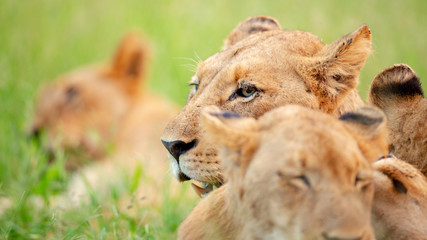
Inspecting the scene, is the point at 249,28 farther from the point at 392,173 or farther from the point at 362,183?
the point at 362,183

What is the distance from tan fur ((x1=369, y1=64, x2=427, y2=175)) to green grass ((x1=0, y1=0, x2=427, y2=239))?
41 cm

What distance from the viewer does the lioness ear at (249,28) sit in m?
3.59

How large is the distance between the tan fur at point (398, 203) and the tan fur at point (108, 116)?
310 centimetres

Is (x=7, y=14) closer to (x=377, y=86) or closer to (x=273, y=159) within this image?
(x=377, y=86)

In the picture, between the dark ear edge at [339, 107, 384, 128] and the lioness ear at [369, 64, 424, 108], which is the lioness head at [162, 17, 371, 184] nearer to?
the lioness ear at [369, 64, 424, 108]

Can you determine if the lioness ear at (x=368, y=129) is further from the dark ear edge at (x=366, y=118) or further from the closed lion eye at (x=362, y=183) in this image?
the closed lion eye at (x=362, y=183)

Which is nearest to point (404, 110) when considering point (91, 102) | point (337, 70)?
point (337, 70)

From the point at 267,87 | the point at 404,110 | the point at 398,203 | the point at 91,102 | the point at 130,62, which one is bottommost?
the point at 398,203

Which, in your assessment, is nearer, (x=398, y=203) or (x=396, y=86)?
(x=398, y=203)

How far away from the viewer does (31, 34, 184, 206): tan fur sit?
18.2 feet

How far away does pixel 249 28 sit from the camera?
3.61 m

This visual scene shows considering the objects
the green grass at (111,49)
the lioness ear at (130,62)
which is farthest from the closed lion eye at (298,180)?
the lioness ear at (130,62)

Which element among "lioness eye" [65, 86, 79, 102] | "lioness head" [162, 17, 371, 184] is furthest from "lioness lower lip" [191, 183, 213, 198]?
"lioness eye" [65, 86, 79, 102]

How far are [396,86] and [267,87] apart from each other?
604 millimetres
